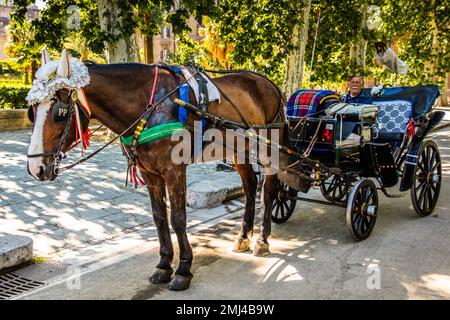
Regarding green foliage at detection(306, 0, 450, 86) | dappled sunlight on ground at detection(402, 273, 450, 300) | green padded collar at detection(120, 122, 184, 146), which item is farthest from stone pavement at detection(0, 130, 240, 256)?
green foliage at detection(306, 0, 450, 86)

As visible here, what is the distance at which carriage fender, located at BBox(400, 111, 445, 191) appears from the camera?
21.1 feet

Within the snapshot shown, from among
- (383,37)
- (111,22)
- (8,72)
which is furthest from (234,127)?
(8,72)

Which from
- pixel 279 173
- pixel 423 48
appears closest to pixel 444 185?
pixel 279 173

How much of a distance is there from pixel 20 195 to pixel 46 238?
2002mm

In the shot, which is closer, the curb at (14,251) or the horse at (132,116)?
the horse at (132,116)

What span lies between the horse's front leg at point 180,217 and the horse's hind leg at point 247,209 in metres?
1.10

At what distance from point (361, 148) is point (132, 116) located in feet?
10.9

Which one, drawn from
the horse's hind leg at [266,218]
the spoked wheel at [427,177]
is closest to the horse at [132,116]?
the horse's hind leg at [266,218]

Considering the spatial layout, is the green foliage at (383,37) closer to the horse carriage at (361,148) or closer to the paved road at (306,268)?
the horse carriage at (361,148)

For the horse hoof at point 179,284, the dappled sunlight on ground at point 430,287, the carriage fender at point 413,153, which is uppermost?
the carriage fender at point 413,153

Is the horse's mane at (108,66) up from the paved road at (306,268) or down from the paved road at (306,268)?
up

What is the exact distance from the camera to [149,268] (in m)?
4.85

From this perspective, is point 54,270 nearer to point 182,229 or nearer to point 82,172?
point 182,229

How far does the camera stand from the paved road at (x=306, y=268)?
425 centimetres
